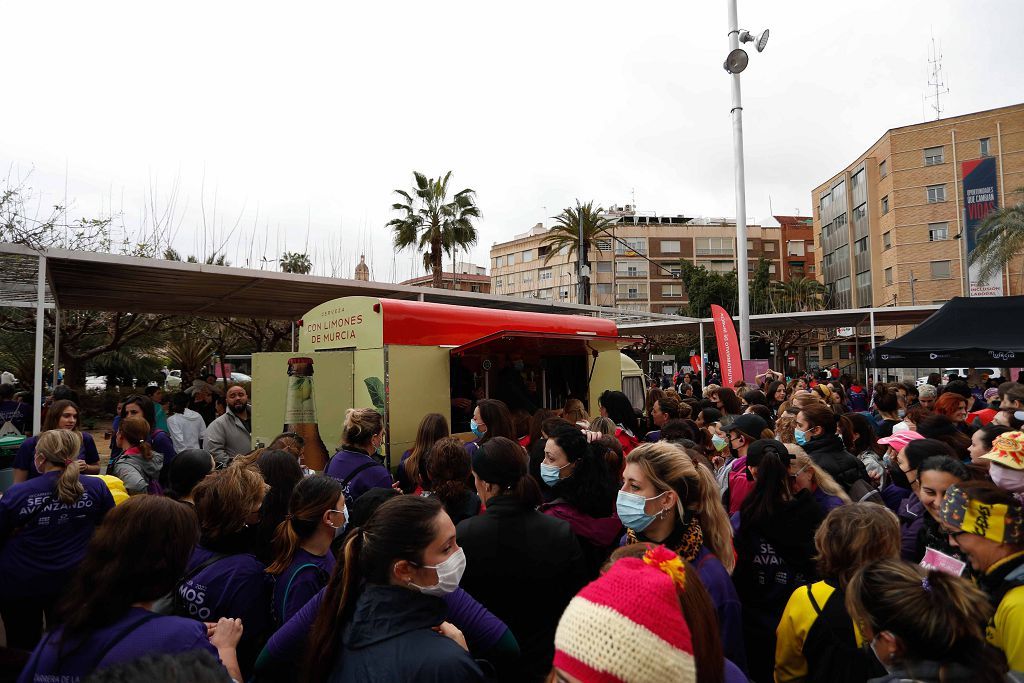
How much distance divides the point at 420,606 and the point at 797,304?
205 feet

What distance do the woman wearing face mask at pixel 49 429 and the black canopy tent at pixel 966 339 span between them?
1111 cm

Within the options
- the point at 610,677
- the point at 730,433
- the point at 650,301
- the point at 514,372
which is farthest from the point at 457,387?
the point at 650,301

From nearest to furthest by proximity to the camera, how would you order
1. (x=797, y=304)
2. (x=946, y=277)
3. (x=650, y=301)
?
(x=946, y=277)
(x=797, y=304)
(x=650, y=301)

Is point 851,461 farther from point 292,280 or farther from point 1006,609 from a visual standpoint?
point 292,280

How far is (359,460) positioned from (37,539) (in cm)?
198

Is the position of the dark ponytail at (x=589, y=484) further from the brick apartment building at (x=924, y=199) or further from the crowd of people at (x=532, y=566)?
the brick apartment building at (x=924, y=199)

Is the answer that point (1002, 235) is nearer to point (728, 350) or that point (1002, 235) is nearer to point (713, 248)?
point (728, 350)

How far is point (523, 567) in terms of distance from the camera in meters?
3.04

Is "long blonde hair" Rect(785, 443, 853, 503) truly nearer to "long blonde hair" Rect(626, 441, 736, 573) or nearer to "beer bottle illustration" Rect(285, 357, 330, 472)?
"long blonde hair" Rect(626, 441, 736, 573)

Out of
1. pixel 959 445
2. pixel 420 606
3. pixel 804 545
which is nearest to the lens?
pixel 420 606

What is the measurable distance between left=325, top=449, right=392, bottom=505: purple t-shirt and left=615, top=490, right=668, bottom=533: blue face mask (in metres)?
2.10

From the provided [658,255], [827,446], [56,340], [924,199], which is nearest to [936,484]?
[827,446]

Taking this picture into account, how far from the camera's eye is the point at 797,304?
5809 centimetres

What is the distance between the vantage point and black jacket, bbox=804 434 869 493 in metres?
4.46
